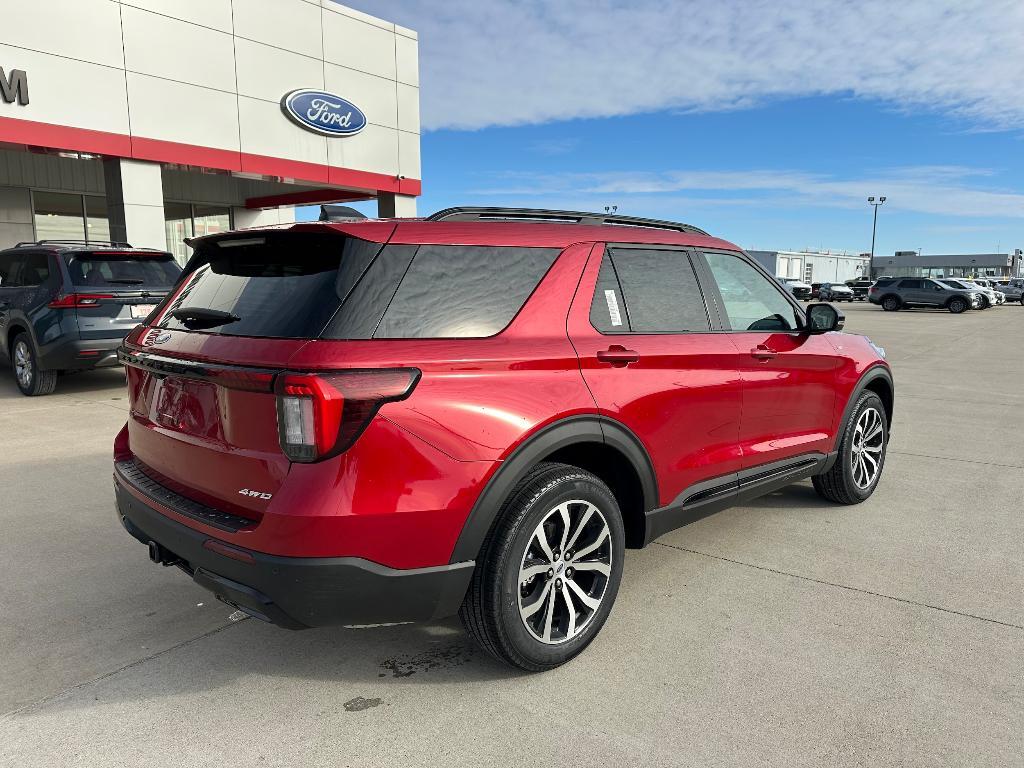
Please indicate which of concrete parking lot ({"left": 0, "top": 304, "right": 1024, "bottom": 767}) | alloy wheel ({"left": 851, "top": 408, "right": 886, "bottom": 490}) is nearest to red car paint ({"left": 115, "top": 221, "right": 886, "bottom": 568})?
concrete parking lot ({"left": 0, "top": 304, "right": 1024, "bottom": 767})

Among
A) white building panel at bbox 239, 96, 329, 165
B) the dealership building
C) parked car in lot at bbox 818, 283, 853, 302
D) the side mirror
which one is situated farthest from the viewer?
parked car in lot at bbox 818, 283, 853, 302

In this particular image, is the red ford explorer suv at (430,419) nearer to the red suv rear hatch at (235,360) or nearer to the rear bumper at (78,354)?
the red suv rear hatch at (235,360)

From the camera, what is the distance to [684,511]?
Answer: 11.1 ft

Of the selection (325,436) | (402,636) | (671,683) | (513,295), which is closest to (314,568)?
(325,436)

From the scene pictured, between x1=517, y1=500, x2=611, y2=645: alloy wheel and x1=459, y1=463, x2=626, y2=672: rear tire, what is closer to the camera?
x1=459, y1=463, x2=626, y2=672: rear tire

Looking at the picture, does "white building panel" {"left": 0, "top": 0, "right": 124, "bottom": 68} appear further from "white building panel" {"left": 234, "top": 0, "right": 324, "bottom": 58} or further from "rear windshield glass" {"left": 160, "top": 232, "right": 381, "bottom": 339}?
"rear windshield glass" {"left": 160, "top": 232, "right": 381, "bottom": 339}

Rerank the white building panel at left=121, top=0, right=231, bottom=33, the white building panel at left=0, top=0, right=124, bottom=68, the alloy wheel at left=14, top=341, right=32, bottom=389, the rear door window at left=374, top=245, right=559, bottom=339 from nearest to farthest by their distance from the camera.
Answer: the rear door window at left=374, top=245, right=559, bottom=339
the alloy wheel at left=14, top=341, right=32, bottom=389
the white building panel at left=0, top=0, right=124, bottom=68
the white building panel at left=121, top=0, right=231, bottom=33

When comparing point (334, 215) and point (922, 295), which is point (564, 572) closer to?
point (334, 215)

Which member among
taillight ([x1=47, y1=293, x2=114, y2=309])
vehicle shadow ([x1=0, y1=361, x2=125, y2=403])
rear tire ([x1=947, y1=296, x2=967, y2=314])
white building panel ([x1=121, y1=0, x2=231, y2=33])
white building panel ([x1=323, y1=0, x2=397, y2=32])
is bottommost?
vehicle shadow ([x1=0, y1=361, x2=125, y2=403])

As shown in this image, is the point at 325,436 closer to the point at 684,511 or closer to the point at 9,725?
the point at 9,725

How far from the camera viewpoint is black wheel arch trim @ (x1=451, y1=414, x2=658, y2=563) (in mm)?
2510

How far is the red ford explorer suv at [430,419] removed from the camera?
2.29 metres

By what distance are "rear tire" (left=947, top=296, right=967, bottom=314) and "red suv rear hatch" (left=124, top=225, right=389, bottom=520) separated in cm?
3741

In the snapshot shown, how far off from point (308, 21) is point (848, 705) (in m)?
17.6
